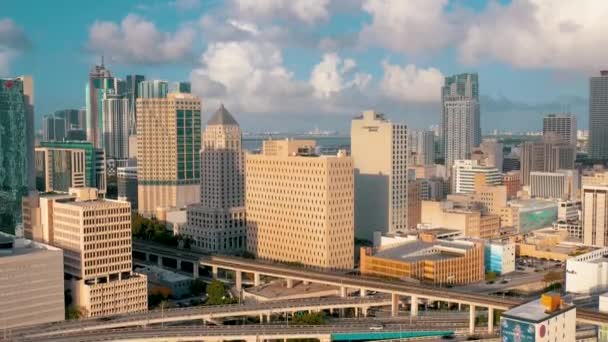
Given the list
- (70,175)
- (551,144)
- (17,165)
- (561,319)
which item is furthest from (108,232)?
(551,144)

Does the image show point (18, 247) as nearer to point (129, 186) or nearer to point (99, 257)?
point (99, 257)

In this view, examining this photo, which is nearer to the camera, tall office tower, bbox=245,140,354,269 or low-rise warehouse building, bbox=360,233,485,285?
low-rise warehouse building, bbox=360,233,485,285

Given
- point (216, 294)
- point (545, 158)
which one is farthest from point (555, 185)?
point (216, 294)

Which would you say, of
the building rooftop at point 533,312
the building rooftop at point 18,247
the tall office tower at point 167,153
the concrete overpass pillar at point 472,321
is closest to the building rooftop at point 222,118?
the tall office tower at point 167,153

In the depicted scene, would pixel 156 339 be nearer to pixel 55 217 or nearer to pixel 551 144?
pixel 55 217

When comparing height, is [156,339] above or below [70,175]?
below

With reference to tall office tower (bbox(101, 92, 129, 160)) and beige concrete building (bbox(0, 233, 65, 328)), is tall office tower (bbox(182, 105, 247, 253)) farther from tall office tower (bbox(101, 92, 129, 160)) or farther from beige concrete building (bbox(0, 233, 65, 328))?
tall office tower (bbox(101, 92, 129, 160))

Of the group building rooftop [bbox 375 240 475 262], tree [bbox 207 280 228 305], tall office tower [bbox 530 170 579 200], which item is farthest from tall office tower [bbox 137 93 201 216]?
tall office tower [bbox 530 170 579 200]

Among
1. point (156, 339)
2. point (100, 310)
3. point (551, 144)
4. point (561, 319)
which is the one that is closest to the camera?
point (561, 319)
